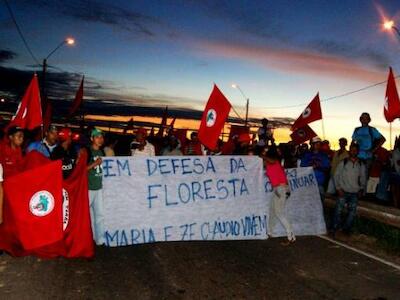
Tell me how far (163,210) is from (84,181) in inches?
64.2

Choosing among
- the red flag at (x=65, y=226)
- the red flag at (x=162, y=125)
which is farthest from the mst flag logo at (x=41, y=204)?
the red flag at (x=162, y=125)

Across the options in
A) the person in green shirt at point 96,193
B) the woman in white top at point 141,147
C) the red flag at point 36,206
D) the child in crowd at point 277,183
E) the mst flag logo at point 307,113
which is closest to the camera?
the red flag at point 36,206

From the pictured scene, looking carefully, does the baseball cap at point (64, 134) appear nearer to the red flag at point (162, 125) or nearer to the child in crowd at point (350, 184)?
the child in crowd at point (350, 184)

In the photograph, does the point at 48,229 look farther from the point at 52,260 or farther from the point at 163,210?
the point at 163,210

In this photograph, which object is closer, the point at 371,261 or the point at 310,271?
the point at 310,271

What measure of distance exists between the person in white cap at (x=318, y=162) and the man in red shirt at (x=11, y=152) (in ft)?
20.6

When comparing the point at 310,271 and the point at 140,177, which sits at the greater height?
the point at 140,177

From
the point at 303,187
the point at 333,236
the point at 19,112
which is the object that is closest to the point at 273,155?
the point at 303,187

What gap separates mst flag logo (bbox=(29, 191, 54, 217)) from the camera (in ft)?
22.4

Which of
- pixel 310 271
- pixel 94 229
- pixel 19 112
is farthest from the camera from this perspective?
pixel 19 112

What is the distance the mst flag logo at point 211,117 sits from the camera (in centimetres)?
948

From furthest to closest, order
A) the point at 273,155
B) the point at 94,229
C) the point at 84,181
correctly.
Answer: the point at 273,155, the point at 94,229, the point at 84,181

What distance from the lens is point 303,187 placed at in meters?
9.89

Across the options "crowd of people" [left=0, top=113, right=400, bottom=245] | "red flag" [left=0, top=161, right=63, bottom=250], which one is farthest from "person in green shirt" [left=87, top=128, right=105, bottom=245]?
"red flag" [left=0, top=161, right=63, bottom=250]
